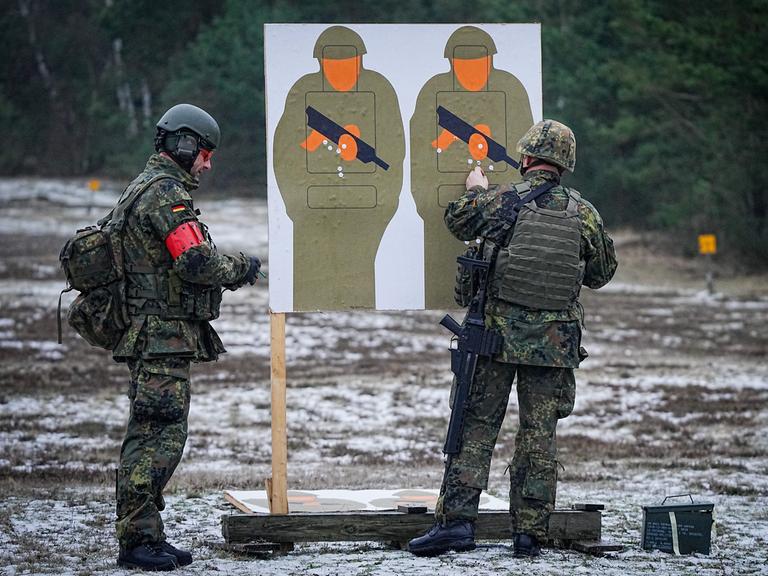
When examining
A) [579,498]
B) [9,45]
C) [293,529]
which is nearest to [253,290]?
[579,498]

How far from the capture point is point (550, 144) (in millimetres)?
5801

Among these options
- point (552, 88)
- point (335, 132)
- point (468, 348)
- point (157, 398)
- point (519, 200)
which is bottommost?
point (157, 398)

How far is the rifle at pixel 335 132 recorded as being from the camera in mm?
6289

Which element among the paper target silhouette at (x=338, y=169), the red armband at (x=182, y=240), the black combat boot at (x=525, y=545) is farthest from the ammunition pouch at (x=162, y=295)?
the black combat boot at (x=525, y=545)

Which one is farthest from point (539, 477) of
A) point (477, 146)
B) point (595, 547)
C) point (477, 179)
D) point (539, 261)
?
point (477, 146)

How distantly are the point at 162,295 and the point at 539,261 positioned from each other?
5.85 feet

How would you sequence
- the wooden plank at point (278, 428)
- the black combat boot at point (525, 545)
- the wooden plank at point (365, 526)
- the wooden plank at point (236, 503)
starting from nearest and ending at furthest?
the black combat boot at point (525, 545), the wooden plank at point (365, 526), the wooden plank at point (278, 428), the wooden plank at point (236, 503)

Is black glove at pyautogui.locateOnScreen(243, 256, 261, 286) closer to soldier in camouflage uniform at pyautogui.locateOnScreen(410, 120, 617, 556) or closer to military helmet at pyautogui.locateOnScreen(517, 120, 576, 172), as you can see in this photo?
soldier in camouflage uniform at pyautogui.locateOnScreen(410, 120, 617, 556)

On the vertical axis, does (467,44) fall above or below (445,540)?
above

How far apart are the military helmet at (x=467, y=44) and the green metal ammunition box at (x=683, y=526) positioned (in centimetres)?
256

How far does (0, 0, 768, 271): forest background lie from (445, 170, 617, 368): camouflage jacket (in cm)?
2495

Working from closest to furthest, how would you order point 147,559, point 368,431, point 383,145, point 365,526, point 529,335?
point 147,559 < point 529,335 < point 365,526 < point 383,145 < point 368,431

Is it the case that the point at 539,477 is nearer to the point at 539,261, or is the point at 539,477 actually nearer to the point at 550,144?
the point at 539,261

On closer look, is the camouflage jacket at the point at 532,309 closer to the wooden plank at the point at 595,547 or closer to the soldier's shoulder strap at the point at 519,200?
the soldier's shoulder strap at the point at 519,200
